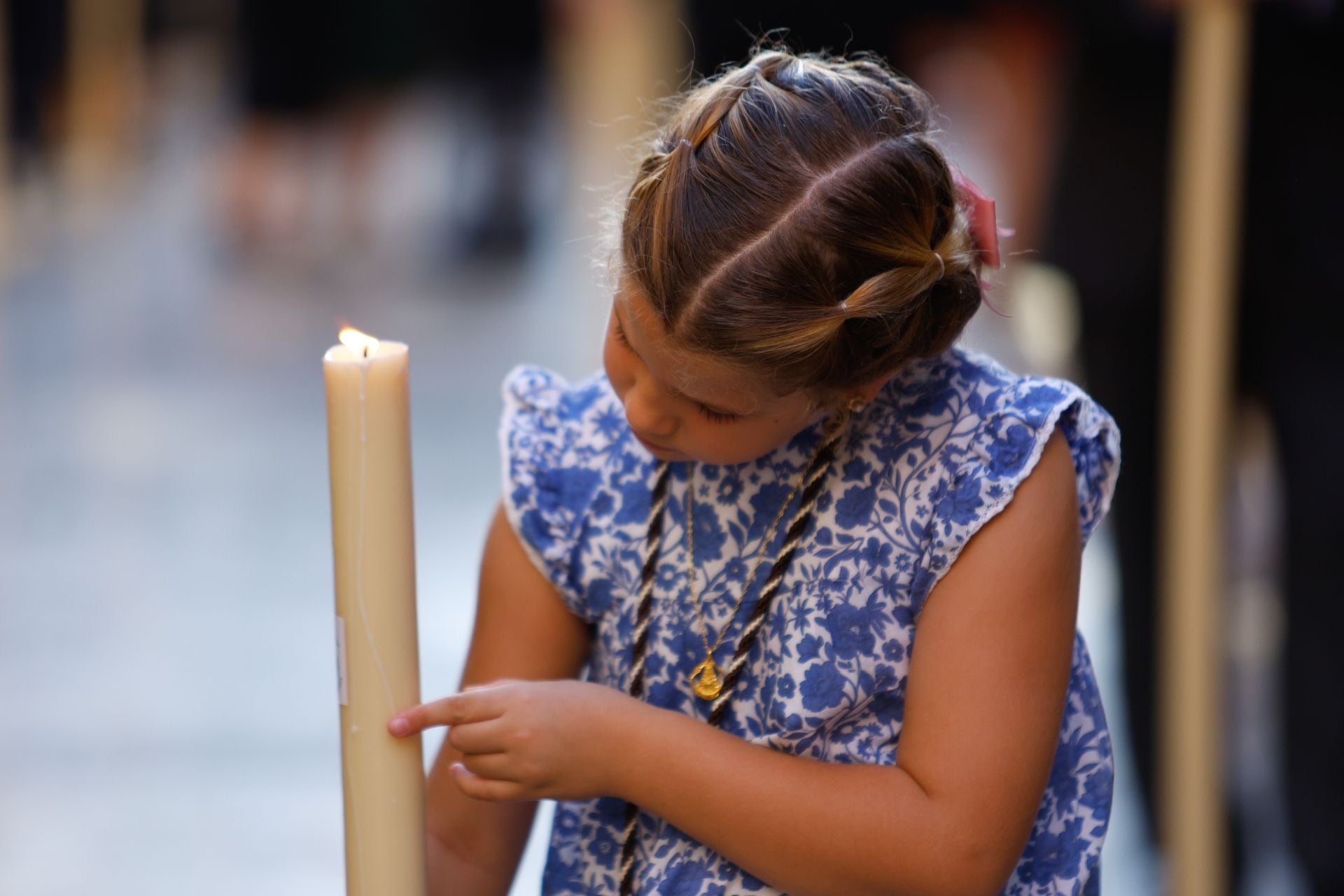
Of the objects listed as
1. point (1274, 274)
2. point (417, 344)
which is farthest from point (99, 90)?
point (1274, 274)

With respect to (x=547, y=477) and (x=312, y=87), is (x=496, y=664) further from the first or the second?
(x=312, y=87)

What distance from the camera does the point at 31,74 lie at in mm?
6211

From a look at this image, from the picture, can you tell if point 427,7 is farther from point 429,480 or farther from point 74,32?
point 429,480

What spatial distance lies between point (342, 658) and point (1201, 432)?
91cm

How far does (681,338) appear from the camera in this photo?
2.68 ft

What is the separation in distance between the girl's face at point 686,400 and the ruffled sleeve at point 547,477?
10 cm

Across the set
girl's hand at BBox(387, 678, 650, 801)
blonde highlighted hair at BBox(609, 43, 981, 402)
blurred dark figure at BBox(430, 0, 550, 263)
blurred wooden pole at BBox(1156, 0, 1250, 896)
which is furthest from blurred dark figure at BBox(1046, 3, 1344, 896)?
blurred dark figure at BBox(430, 0, 550, 263)

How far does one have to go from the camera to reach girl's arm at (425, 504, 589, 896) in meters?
0.95

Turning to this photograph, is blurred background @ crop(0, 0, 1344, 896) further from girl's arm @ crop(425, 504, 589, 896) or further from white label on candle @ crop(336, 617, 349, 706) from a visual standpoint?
white label on candle @ crop(336, 617, 349, 706)

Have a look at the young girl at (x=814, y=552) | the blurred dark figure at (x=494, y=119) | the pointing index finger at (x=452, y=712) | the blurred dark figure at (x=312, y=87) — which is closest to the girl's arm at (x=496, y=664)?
the young girl at (x=814, y=552)

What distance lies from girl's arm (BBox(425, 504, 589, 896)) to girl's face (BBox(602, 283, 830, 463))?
0.13m

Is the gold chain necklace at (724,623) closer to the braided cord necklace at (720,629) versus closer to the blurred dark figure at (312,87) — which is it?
the braided cord necklace at (720,629)

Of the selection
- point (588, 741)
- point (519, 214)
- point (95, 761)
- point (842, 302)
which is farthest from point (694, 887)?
point (519, 214)

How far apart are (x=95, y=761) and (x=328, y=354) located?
174cm
